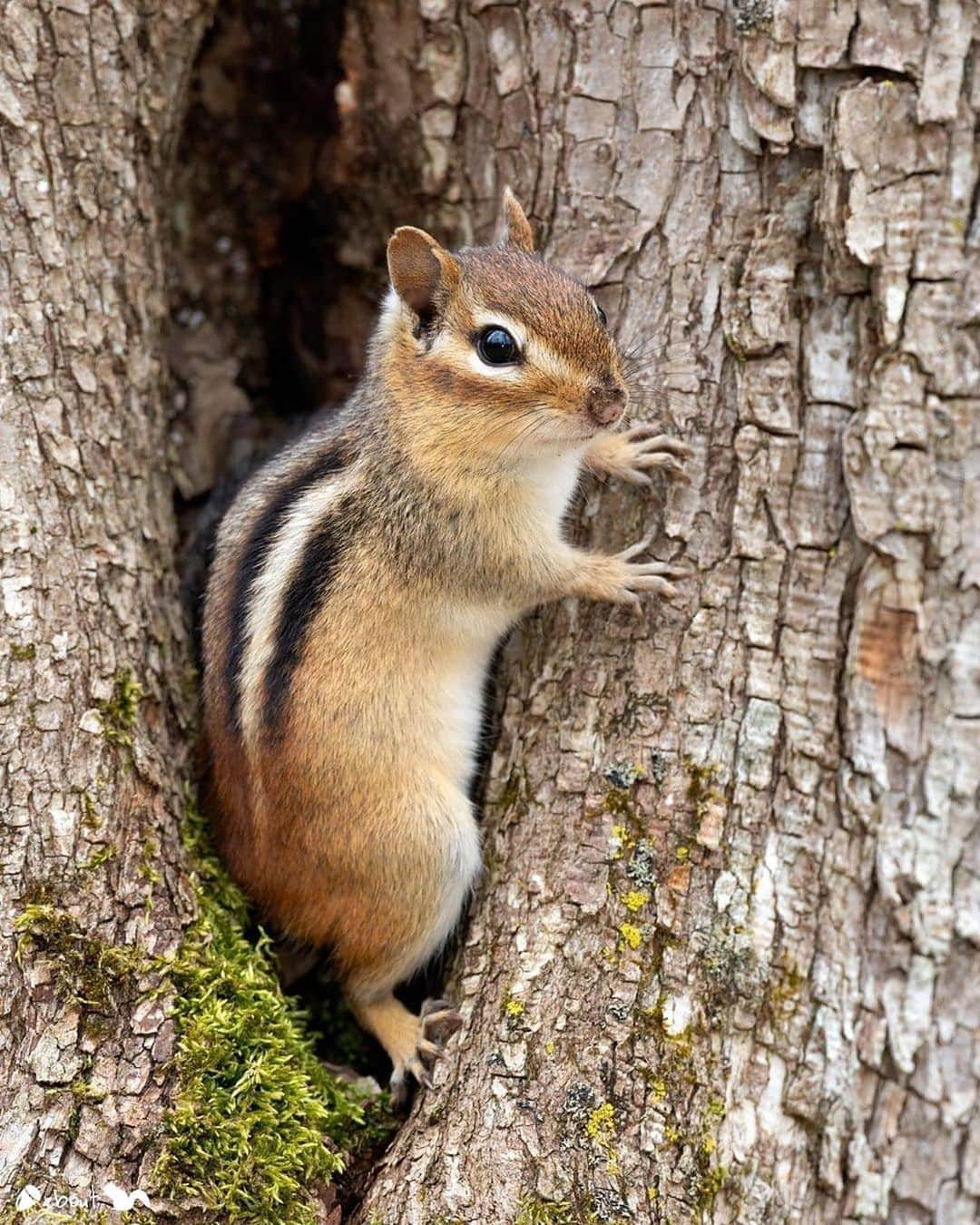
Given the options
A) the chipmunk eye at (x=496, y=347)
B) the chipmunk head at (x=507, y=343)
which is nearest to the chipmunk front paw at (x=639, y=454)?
the chipmunk head at (x=507, y=343)

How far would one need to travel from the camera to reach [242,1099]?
10.7 ft

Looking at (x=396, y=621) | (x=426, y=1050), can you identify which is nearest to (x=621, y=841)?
(x=426, y=1050)

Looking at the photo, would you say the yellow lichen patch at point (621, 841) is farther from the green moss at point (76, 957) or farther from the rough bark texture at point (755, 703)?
the green moss at point (76, 957)

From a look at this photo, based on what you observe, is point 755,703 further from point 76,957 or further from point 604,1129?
point 76,957

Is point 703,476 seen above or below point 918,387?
below

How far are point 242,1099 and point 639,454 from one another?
82.3 inches

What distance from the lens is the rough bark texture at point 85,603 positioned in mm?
3119

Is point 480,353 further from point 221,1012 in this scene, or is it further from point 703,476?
point 221,1012

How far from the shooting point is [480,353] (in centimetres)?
362

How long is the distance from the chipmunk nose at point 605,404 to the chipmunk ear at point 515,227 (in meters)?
0.59

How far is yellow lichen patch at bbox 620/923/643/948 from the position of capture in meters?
3.22

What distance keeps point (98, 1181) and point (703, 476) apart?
A: 2.40m

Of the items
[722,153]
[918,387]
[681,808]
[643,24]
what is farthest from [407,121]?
[681,808]

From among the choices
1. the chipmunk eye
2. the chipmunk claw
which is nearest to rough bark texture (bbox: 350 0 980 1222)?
the chipmunk claw
